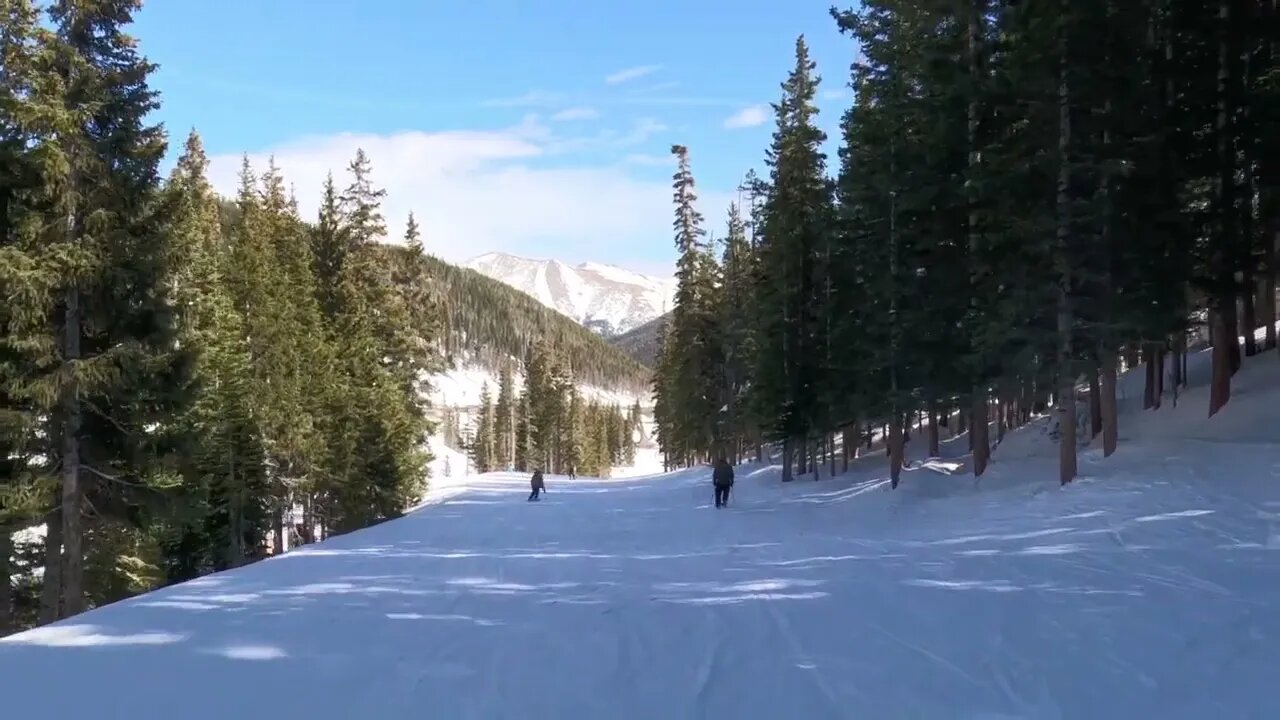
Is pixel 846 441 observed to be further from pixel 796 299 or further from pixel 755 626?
pixel 755 626

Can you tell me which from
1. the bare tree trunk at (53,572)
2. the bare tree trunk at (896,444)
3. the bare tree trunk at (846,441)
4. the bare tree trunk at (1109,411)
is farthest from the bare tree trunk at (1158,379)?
the bare tree trunk at (53,572)

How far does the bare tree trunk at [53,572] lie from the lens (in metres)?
16.2

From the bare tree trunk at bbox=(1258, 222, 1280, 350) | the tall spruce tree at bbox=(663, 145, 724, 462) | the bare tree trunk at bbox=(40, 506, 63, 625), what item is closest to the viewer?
the bare tree trunk at bbox=(40, 506, 63, 625)

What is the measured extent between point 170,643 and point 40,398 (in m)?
9.92

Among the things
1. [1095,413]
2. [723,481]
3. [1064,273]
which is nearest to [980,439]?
[1095,413]

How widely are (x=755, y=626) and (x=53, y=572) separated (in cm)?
1517

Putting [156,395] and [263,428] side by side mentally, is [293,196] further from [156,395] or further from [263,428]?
[156,395]

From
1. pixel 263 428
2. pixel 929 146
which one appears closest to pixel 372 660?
pixel 929 146

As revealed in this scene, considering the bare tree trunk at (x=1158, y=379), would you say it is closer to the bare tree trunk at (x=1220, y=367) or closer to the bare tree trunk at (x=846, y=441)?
the bare tree trunk at (x=1220, y=367)

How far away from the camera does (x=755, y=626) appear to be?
8.29 metres

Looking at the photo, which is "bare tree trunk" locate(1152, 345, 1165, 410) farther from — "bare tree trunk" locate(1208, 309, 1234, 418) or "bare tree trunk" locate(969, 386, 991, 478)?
"bare tree trunk" locate(969, 386, 991, 478)

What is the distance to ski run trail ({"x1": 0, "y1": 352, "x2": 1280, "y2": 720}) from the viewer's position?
6.11 m

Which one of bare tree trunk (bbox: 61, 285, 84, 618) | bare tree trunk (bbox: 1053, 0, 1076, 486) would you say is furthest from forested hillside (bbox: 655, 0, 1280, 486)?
bare tree trunk (bbox: 61, 285, 84, 618)

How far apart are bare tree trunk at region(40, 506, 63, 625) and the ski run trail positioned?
200 inches
